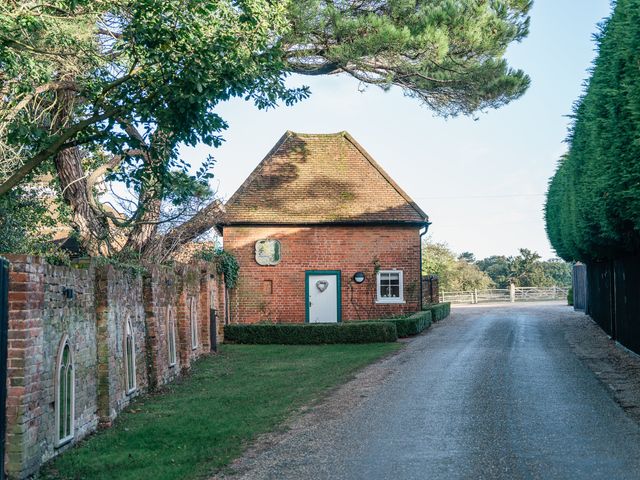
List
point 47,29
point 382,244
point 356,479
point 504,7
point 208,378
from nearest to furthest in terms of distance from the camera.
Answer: point 356,479 → point 47,29 → point 208,378 → point 504,7 → point 382,244

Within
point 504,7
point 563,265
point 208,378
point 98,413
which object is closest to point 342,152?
point 504,7

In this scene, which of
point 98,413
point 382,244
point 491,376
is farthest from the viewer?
point 382,244

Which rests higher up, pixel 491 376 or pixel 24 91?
pixel 24 91

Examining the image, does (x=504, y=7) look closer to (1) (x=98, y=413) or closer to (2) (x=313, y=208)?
(2) (x=313, y=208)

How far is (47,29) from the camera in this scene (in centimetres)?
1227

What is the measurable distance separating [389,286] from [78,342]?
20.7 meters

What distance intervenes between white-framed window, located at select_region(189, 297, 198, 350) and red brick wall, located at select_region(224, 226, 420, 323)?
9.99m

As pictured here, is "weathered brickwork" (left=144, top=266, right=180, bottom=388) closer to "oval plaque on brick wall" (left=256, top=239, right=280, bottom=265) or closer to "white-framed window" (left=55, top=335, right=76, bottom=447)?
"white-framed window" (left=55, top=335, right=76, bottom=447)

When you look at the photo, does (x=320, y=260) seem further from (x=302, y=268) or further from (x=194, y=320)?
(x=194, y=320)

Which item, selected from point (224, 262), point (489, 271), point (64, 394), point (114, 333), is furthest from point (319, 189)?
point (489, 271)

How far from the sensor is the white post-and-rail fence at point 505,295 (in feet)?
194

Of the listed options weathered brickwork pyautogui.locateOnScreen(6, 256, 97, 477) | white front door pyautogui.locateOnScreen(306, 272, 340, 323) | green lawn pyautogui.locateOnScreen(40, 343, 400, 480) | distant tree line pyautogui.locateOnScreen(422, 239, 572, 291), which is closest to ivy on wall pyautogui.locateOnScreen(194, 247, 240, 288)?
white front door pyautogui.locateOnScreen(306, 272, 340, 323)

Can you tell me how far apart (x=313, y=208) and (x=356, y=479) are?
2266 centimetres

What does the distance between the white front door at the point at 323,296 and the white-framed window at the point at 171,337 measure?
1376cm
